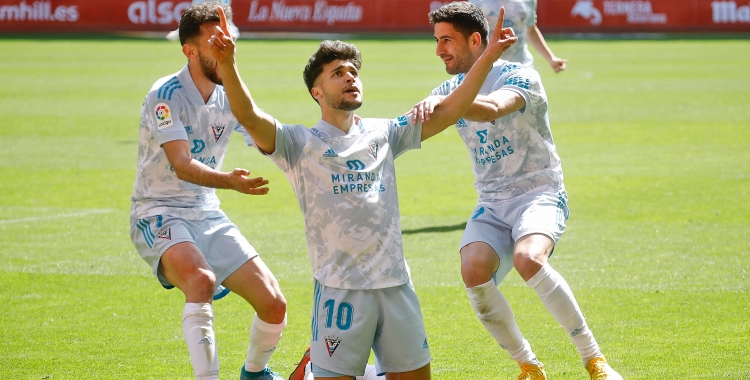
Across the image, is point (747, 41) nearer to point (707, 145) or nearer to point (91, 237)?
point (707, 145)

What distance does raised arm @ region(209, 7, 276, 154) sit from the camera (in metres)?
4.27

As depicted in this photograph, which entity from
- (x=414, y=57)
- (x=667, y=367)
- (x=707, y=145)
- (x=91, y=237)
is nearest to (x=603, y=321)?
(x=667, y=367)

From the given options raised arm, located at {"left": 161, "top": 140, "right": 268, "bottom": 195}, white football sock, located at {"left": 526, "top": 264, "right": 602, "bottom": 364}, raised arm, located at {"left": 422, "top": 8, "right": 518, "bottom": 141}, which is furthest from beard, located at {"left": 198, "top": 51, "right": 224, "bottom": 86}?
white football sock, located at {"left": 526, "top": 264, "right": 602, "bottom": 364}

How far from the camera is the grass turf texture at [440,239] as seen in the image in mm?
6137

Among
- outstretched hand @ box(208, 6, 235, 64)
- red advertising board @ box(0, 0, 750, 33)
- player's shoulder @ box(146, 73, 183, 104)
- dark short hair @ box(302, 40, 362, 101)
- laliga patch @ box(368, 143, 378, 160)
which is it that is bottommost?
red advertising board @ box(0, 0, 750, 33)

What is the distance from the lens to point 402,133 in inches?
190

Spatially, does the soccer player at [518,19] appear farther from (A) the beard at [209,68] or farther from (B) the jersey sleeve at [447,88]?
(A) the beard at [209,68]

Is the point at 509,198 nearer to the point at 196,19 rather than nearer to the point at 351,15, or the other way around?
the point at 196,19

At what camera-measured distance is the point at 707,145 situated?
13844 mm

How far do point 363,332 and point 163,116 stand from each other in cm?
163

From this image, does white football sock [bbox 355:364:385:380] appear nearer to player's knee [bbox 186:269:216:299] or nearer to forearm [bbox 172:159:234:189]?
player's knee [bbox 186:269:216:299]

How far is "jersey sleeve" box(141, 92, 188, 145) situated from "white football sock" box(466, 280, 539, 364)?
6.06 ft

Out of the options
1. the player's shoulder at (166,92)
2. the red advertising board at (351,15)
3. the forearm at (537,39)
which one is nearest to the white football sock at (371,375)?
the player's shoulder at (166,92)

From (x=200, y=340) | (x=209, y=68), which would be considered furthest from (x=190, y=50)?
(x=200, y=340)
